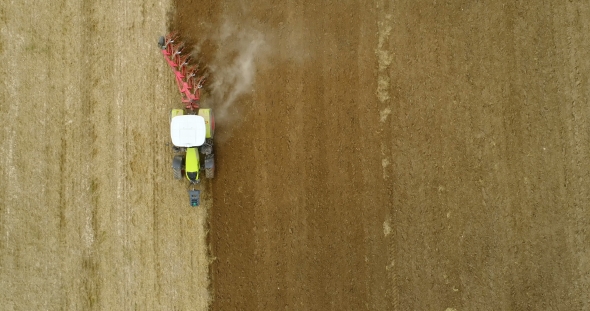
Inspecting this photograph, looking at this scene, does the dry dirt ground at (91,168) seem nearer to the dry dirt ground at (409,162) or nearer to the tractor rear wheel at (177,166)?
the tractor rear wheel at (177,166)

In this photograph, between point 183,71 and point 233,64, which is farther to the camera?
point 233,64

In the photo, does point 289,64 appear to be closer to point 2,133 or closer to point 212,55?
point 212,55

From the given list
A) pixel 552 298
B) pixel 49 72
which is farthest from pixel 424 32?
pixel 49 72

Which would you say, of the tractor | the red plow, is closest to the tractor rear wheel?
the tractor

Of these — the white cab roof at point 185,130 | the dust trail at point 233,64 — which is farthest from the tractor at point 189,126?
the dust trail at point 233,64

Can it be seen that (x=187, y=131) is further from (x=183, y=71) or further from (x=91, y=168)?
(x=91, y=168)

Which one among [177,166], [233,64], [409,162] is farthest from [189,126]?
[409,162]
